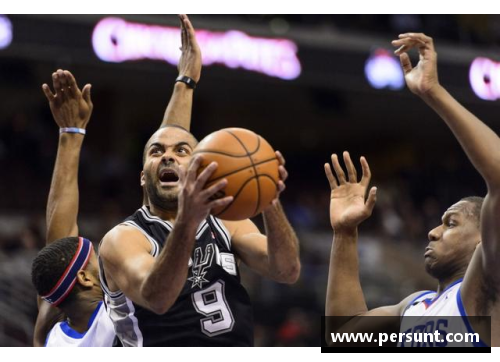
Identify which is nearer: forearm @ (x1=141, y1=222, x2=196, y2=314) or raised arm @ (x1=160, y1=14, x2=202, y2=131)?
forearm @ (x1=141, y1=222, x2=196, y2=314)

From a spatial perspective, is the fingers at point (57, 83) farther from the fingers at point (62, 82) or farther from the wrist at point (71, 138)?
the wrist at point (71, 138)

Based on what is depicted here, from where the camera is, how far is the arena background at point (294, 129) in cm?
1321

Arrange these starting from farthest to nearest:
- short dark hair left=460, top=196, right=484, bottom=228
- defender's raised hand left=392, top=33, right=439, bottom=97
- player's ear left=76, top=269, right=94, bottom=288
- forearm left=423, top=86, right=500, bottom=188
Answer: player's ear left=76, top=269, right=94, bottom=288 < short dark hair left=460, top=196, right=484, bottom=228 < defender's raised hand left=392, top=33, right=439, bottom=97 < forearm left=423, top=86, right=500, bottom=188

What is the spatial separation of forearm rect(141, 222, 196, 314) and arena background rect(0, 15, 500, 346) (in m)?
6.15

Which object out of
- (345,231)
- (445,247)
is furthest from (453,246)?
(345,231)

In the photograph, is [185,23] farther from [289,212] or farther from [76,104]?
[289,212]

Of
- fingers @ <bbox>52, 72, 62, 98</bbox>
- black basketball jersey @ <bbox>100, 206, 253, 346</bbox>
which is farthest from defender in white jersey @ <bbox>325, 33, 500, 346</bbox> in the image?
fingers @ <bbox>52, 72, 62, 98</bbox>

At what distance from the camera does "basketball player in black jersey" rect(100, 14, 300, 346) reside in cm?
447

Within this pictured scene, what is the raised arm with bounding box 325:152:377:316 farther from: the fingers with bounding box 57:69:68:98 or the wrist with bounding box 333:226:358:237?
the fingers with bounding box 57:69:68:98

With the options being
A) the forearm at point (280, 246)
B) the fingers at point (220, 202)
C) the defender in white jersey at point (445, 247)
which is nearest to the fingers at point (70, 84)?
the defender in white jersey at point (445, 247)

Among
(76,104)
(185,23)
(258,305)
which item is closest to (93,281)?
(76,104)

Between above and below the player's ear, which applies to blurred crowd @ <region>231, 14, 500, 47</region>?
above

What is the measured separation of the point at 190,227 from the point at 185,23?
2.36m

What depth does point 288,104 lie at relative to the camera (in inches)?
751
